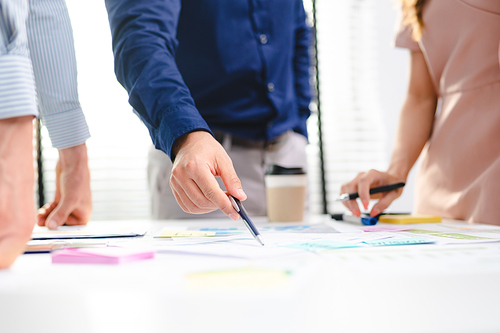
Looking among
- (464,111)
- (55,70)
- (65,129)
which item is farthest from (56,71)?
(464,111)

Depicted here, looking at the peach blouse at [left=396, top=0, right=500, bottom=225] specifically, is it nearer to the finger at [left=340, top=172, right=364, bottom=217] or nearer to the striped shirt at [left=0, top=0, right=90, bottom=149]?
the finger at [left=340, top=172, right=364, bottom=217]

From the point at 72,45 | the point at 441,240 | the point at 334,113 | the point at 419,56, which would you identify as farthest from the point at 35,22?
the point at 334,113

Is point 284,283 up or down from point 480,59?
down

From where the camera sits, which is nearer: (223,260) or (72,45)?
(223,260)

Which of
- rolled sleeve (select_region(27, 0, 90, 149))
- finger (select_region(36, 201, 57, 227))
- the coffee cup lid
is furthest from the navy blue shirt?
finger (select_region(36, 201, 57, 227))

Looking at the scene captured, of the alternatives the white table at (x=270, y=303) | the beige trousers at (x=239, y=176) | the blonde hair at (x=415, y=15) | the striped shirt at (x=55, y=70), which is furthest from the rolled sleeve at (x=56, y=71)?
the blonde hair at (x=415, y=15)

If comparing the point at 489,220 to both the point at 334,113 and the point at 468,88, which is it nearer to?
the point at 468,88

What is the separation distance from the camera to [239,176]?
4.00ft

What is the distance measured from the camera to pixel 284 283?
0.31m

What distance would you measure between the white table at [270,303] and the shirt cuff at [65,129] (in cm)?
59

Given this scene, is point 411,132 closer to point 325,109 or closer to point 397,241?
point 397,241

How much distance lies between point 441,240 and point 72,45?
2.76 ft

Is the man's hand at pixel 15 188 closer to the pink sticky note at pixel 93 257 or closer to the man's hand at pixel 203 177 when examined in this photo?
the pink sticky note at pixel 93 257

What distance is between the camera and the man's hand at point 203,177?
1.94 ft
